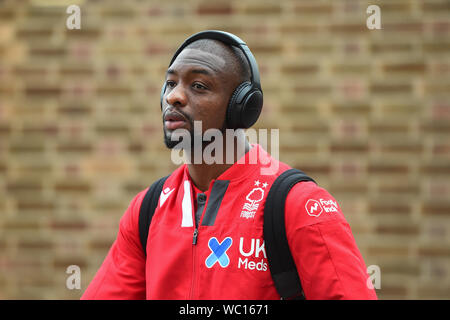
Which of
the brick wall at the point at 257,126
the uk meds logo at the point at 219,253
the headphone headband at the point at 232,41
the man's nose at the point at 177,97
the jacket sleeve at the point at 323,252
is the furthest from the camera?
the brick wall at the point at 257,126

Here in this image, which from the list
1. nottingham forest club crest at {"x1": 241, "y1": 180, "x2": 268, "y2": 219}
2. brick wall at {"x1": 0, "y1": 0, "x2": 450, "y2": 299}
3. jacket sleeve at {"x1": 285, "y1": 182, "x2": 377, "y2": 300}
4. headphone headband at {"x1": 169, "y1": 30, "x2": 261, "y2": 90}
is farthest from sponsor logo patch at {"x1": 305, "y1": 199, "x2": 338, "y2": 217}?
brick wall at {"x1": 0, "y1": 0, "x2": 450, "y2": 299}

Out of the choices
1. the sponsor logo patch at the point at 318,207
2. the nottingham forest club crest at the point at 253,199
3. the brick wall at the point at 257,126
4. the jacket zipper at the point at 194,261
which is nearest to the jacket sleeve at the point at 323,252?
the sponsor logo patch at the point at 318,207

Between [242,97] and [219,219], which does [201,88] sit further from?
[219,219]

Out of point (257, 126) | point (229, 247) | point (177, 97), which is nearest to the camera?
point (229, 247)

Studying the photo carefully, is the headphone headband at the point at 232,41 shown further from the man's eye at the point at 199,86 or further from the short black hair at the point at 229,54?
the man's eye at the point at 199,86

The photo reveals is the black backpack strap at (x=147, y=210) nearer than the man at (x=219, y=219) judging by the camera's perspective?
No

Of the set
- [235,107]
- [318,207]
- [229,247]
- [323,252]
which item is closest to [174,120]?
[235,107]

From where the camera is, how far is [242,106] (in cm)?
208

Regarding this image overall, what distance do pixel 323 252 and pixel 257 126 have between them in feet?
7.24

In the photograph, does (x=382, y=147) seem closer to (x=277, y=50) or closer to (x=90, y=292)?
(x=277, y=50)

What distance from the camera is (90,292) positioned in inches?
86.0

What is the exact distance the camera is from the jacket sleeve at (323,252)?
1.73m

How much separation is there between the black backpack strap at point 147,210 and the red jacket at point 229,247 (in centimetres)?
3

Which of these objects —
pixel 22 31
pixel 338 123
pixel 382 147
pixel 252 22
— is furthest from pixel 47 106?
pixel 382 147
